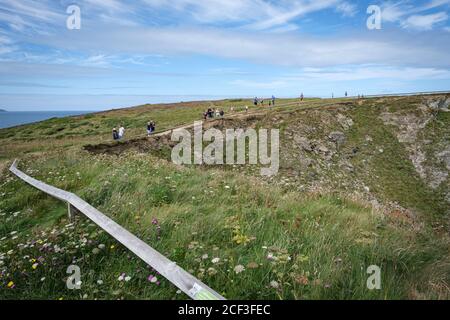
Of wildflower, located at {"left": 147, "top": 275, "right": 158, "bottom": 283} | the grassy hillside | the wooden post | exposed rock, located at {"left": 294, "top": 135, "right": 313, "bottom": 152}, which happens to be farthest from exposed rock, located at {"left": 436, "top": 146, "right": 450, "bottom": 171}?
wildflower, located at {"left": 147, "top": 275, "right": 158, "bottom": 283}

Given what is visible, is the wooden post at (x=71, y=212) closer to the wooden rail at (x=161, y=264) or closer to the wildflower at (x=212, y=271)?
the wooden rail at (x=161, y=264)

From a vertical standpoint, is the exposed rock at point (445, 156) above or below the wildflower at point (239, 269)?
below

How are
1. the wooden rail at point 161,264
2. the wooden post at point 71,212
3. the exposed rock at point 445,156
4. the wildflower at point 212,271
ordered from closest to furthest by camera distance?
the wooden rail at point 161,264, the wildflower at point 212,271, the wooden post at point 71,212, the exposed rock at point 445,156

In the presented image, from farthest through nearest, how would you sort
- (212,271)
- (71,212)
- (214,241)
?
1. (71,212)
2. (214,241)
3. (212,271)

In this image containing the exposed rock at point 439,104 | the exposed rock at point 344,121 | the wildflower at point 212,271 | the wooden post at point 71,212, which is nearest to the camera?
the wildflower at point 212,271

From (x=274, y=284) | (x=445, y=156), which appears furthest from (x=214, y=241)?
(x=445, y=156)

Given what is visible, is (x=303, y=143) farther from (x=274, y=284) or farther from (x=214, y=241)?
(x=274, y=284)

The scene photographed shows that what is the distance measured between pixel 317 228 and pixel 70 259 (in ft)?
15.0

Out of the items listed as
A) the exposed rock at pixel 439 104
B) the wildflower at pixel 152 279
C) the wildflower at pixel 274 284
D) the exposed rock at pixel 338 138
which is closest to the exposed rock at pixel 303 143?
the exposed rock at pixel 338 138

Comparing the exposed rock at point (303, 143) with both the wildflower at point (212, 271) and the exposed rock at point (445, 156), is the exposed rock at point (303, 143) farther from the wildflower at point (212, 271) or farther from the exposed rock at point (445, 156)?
the wildflower at point (212, 271)

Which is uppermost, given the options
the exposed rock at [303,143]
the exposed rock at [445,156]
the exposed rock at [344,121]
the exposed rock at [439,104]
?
the exposed rock at [439,104]

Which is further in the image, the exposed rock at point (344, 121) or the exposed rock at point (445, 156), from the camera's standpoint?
the exposed rock at point (344, 121)
